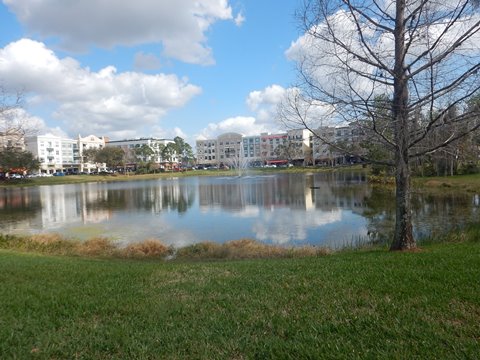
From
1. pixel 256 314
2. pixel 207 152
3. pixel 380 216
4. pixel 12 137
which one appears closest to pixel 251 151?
pixel 207 152

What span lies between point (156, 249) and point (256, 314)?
1223cm

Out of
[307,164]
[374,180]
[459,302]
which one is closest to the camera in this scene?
[459,302]

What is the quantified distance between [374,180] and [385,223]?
31102 mm

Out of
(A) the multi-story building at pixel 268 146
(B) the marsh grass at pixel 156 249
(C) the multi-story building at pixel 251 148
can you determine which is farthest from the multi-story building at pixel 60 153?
(B) the marsh grass at pixel 156 249

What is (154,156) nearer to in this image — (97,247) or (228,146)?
(228,146)

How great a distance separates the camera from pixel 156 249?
55.3ft

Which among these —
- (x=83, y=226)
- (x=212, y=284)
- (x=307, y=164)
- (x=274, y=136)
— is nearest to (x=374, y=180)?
(x=83, y=226)

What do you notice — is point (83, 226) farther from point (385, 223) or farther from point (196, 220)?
point (385, 223)

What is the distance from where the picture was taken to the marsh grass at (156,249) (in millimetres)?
14656

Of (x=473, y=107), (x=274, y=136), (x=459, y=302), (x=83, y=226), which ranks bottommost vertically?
(x=83, y=226)

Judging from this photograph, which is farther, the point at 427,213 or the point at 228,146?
the point at 228,146

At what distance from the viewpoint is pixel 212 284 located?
7.18 m

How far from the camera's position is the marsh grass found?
14656mm

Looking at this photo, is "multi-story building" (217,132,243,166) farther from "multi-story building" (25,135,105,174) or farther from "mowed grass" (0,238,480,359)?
"mowed grass" (0,238,480,359)
